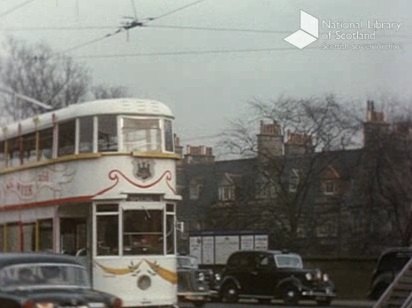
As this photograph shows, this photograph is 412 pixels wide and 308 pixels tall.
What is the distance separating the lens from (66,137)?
2044 cm

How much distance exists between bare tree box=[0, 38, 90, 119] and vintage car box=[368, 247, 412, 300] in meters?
7.85

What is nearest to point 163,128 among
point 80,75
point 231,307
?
point 80,75

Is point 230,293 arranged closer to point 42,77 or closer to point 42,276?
point 42,77

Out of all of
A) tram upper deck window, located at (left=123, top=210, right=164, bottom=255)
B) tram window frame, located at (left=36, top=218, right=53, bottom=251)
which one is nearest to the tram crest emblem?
tram upper deck window, located at (left=123, top=210, right=164, bottom=255)

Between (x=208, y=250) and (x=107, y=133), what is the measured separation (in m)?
7.59

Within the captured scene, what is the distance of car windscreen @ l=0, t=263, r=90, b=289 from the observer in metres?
13.9

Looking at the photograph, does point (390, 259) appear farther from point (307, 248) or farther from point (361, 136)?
point (361, 136)

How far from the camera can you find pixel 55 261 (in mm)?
14578

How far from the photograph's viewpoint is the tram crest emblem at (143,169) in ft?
66.4

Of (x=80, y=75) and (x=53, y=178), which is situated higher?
(x=80, y=75)

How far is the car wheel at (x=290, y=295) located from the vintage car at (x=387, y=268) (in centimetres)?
194

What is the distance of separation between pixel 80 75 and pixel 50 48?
43.9 inches

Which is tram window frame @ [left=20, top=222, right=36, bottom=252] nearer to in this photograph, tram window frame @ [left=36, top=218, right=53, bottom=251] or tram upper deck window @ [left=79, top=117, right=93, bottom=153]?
tram window frame @ [left=36, top=218, right=53, bottom=251]

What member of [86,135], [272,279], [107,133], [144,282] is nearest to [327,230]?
[272,279]
